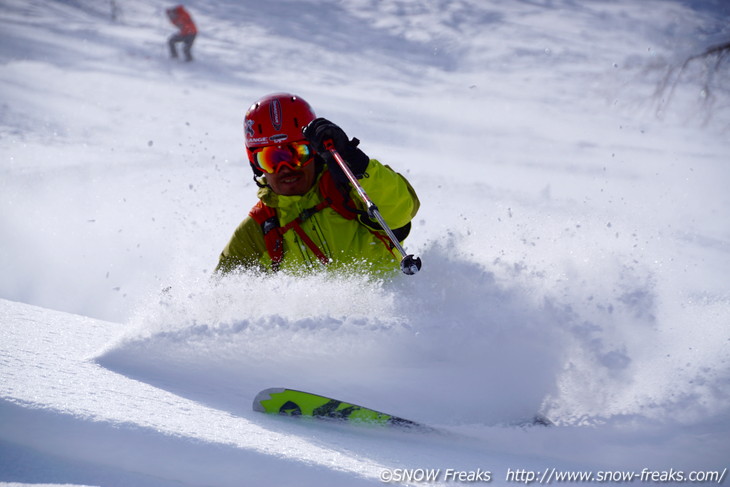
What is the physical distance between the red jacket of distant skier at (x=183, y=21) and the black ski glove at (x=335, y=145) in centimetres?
1671

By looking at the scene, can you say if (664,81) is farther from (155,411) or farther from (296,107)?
(155,411)

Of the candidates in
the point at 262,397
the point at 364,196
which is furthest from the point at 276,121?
the point at 262,397

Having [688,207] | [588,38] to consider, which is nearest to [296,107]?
[688,207]

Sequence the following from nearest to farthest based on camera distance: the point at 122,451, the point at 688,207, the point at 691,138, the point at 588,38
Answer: the point at 122,451, the point at 688,207, the point at 691,138, the point at 588,38

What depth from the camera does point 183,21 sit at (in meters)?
18.9

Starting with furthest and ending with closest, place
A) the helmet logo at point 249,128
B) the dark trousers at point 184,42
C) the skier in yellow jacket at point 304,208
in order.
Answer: the dark trousers at point 184,42 → the helmet logo at point 249,128 → the skier in yellow jacket at point 304,208

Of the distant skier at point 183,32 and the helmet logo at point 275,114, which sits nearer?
the helmet logo at point 275,114

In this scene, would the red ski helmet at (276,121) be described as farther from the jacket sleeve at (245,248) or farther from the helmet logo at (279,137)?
the jacket sleeve at (245,248)

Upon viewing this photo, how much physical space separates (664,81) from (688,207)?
1965 millimetres

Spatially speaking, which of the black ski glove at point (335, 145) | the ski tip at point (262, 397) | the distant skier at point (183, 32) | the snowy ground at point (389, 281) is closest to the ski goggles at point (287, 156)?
the black ski glove at point (335, 145)

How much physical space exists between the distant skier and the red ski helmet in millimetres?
16081

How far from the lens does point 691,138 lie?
1295cm

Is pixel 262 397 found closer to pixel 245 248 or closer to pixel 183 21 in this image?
pixel 245 248

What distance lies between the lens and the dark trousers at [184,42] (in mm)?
18906
